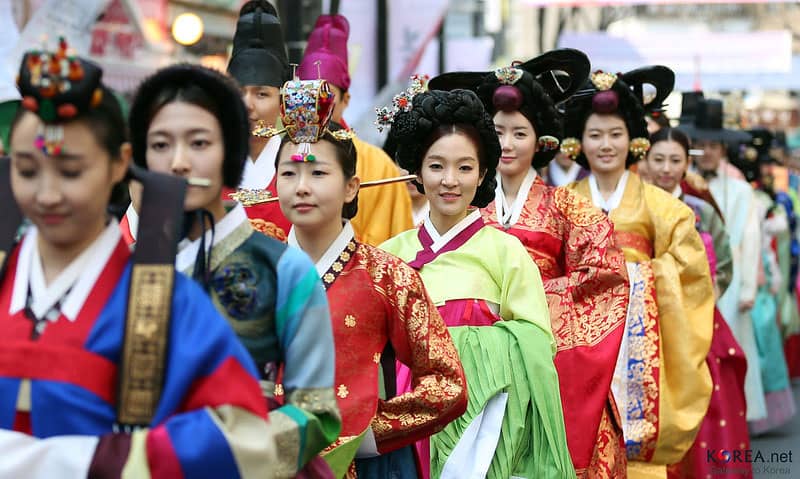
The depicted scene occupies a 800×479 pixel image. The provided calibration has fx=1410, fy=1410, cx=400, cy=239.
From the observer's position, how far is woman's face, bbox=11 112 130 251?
280 centimetres

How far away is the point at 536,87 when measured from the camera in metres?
6.31

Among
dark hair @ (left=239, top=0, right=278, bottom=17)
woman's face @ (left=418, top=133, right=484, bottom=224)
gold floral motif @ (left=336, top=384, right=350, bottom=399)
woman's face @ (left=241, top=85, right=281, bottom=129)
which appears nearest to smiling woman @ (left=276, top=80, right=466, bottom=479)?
gold floral motif @ (left=336, top=384, right=350, bottom=399)

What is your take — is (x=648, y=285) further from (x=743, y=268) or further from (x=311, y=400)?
(x=311, y=400)

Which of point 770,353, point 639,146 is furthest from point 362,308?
point 770,353

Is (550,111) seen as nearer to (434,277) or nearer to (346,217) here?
(434,277)

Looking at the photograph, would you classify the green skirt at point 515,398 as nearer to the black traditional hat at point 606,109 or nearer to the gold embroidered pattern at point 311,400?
the gold embroidered pattern at point 311,400

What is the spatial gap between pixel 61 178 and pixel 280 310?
688 mm

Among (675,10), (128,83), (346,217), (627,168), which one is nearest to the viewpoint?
(346,217)

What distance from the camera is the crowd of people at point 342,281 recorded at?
282 cm

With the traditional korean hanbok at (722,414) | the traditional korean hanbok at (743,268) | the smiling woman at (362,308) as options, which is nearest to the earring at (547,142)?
the smiling woman at (362,308)

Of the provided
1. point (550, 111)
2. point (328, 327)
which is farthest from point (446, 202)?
point (328, 327)

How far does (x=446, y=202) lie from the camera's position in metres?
5.25

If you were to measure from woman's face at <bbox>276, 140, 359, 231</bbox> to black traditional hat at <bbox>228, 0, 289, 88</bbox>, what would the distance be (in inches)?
70.7

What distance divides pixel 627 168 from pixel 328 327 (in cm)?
467
